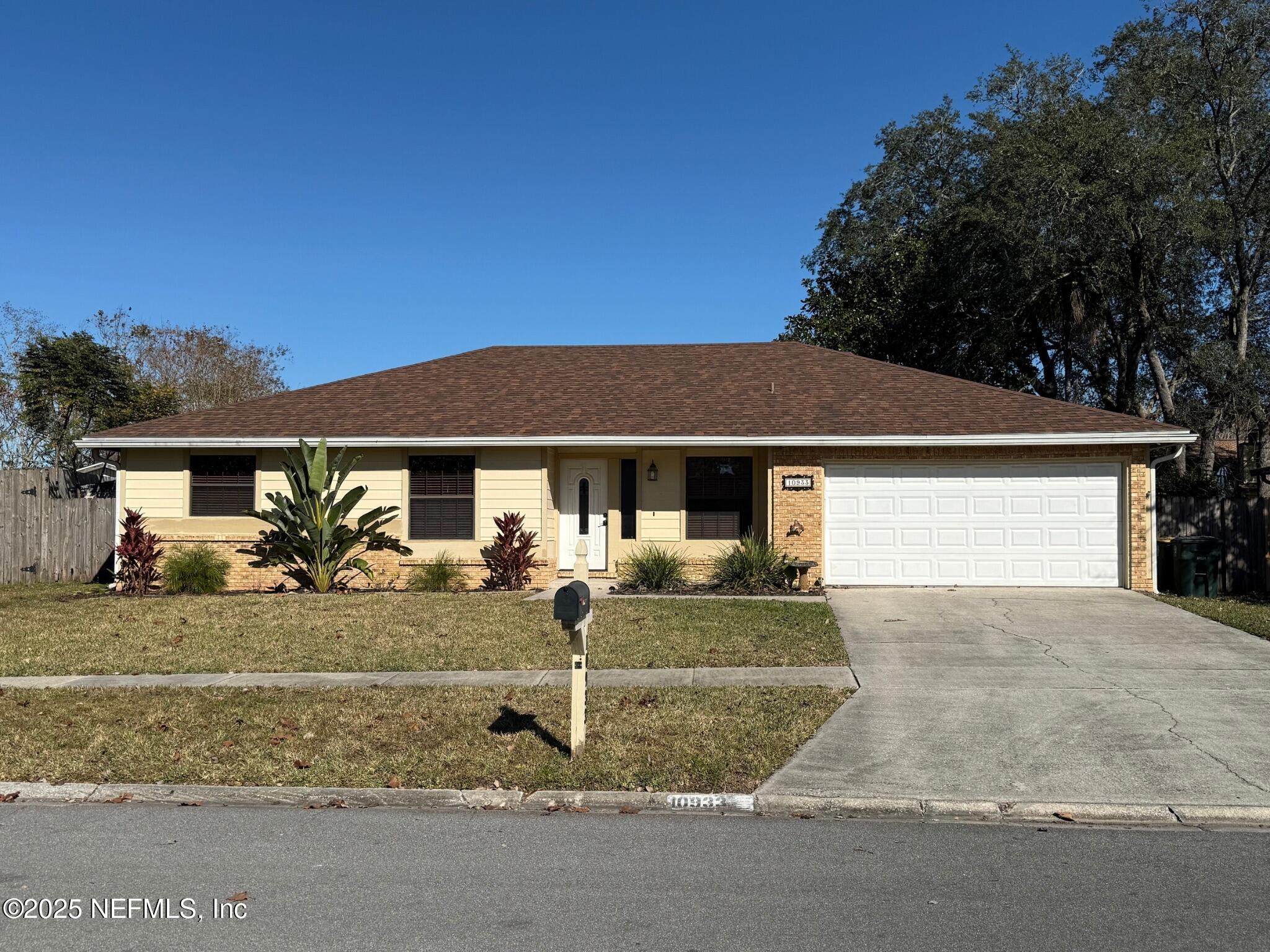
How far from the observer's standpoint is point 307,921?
444 cm

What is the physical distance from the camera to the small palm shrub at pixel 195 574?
16.8 metres

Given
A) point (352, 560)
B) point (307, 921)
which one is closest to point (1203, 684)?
point (307, 921)

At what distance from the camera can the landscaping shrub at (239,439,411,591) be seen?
16.2 meters

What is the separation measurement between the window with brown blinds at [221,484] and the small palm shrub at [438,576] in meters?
3.36

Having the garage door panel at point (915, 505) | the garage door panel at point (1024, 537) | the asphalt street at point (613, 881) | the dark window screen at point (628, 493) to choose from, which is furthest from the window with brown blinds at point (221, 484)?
the garage door panel at point (1024, 537)

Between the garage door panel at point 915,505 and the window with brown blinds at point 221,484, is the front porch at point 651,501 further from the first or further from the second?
the window with brown blinds at point 221,484

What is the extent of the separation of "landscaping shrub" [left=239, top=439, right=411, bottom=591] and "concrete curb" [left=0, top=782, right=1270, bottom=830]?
391 inches

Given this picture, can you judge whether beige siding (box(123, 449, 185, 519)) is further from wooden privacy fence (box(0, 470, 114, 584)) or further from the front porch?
the front porch

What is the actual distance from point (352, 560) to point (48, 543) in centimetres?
748

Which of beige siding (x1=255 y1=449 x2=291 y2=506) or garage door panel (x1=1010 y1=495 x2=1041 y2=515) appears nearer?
garage door panel (x1=1010 y1=495 x2=1041 y2=515)

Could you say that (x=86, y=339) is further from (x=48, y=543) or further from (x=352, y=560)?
(x=352, y=560)

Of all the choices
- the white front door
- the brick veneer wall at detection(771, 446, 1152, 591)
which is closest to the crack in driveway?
the brick veneer wall at detection(771, 446, 1152, 591)

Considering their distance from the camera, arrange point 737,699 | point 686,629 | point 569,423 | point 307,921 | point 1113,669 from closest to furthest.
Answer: point 307,921
point 737,699
point 1113,669
point 686,629
point 569,423

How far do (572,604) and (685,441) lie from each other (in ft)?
34.1
